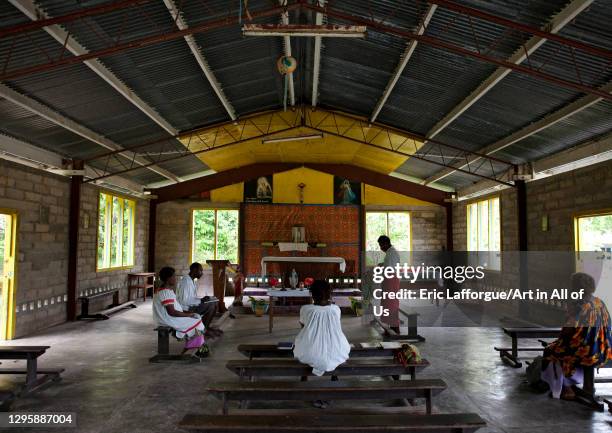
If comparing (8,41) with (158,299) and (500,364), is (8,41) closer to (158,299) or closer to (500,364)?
(158,299)

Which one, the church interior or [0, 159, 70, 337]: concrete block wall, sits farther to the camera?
[0, 159, 70, 337]: concrete block wall

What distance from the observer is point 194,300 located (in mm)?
6941

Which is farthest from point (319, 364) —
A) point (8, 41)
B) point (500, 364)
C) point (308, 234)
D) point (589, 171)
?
point (308, 234)

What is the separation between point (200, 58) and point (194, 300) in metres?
3.67

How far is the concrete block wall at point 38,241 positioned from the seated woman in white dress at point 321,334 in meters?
5.80

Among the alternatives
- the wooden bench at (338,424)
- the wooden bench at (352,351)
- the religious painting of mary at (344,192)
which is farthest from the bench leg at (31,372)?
A: the religious painting of mary at (344,192)

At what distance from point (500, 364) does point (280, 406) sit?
10.3 feet

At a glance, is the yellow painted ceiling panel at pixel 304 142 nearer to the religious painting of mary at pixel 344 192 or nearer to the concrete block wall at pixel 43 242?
the religious painting of mary at pixel 344 192

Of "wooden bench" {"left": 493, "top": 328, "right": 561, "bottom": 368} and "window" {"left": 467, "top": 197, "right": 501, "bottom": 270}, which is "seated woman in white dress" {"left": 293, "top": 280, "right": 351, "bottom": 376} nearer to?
"wooden bench" {"left": 493, "top": 328, "right": 561, "bottom": 368}

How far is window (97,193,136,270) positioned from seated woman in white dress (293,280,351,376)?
8.21m

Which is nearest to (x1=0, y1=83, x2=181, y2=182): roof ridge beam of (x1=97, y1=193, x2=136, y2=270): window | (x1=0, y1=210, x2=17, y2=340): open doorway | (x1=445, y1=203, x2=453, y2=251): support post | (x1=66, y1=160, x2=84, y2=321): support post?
(x1=66, y1=160, x2=84, y2=321): support post

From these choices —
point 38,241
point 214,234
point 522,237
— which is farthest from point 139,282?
point 522,237

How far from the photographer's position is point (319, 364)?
4.04 m

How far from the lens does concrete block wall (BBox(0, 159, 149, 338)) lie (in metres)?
7.64
